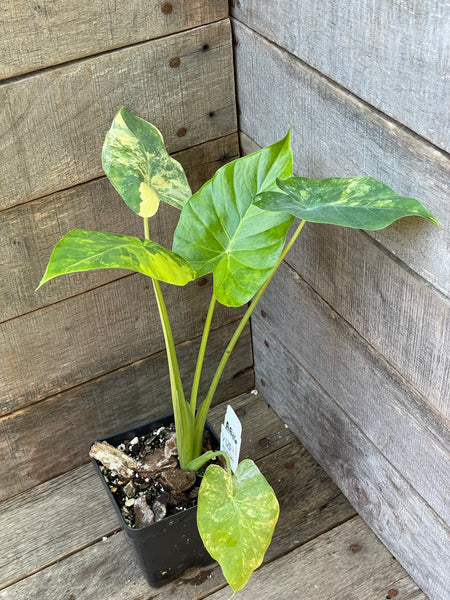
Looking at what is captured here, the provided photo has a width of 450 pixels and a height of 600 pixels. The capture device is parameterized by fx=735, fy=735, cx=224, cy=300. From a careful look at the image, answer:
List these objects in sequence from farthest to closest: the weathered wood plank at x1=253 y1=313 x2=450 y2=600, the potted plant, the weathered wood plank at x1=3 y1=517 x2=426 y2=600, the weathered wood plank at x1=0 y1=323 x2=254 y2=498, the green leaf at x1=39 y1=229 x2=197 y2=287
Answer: the weathered wood plank at x1=0 y1=323 x2=254 y2=498, the weathered wood plank at x1=3 y1=517 x2=426 y2=600, the weathered wood plank at x1=253 y1=313 x2=450 y2=600, the potted plant, the green leaf at x1=39 y1=229 x2=197 y2=287

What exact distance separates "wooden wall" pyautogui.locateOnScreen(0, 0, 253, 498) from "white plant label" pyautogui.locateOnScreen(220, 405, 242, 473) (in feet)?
0.98

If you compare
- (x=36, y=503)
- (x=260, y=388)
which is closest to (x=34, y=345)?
(x=36, y=503)

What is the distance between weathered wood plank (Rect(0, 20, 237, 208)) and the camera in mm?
1097

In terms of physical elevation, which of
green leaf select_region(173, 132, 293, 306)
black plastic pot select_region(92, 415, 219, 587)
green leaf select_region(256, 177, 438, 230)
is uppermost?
green leaf select_region(256, 177, 438, 230)

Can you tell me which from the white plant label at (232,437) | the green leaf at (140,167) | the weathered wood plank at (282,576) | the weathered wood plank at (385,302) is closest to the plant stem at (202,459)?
the white plant label at (232,437)

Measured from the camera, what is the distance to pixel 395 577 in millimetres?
1273

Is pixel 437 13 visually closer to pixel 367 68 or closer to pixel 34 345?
pixel 367 68

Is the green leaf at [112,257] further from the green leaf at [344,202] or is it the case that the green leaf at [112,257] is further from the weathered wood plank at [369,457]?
the weathered wood plank at [369,457]

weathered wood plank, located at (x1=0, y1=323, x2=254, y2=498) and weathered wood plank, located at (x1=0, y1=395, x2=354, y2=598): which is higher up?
weathered wood plank, located at (x1=0, y1=323, x2=254, y2=498)

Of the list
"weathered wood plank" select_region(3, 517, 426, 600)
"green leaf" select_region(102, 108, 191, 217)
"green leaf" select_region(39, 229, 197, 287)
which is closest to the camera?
"green leaf" select_region(39, 229, 197, 287)

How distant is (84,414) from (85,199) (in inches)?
18.2

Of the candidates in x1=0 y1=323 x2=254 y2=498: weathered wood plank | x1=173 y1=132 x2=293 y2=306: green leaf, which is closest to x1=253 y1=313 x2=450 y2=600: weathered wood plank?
x1=0 y1=323 x2=254 y2=498: weathered wood plank

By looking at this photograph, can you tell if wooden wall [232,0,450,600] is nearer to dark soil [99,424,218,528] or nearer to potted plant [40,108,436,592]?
potted plant [40,108,436,592]

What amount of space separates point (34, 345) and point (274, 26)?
26.7 inches
